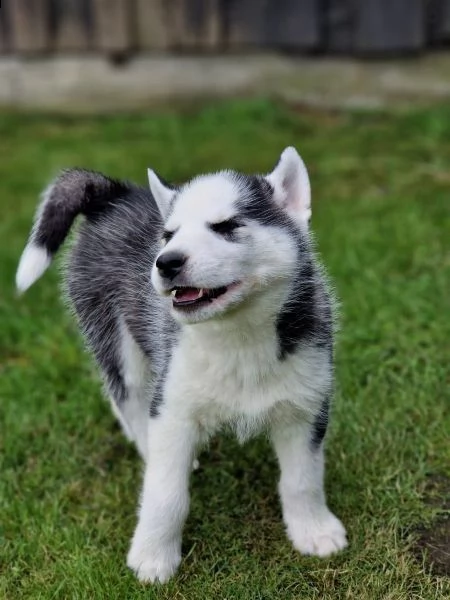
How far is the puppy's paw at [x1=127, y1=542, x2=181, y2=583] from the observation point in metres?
3.12

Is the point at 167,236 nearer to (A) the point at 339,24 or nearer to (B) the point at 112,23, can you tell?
(A) the point at 339,24

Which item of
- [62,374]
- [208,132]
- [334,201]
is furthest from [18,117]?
[62,374]

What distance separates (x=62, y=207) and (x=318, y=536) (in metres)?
1.57

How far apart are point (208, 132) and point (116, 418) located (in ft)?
15.4

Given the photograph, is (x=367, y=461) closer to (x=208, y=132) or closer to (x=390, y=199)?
(x=390, y=199)

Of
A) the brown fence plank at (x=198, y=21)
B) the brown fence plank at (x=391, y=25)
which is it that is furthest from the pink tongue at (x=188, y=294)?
the brown fence plank at (x=198, y=21)

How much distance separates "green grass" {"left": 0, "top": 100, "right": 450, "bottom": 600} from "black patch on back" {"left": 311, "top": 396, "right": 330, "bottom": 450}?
1.38 feet

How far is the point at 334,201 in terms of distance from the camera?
21.4ft

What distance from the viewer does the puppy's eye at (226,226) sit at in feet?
8.83

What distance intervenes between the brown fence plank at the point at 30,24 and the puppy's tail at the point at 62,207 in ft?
19.1

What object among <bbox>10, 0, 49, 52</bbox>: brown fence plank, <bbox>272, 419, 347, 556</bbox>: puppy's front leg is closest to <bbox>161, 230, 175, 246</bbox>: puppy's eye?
<bbox>272, 419, 347, 556</bbox>: puppy's front leg

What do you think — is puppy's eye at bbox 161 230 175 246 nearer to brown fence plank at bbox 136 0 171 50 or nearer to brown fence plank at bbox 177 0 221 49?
brown fence plank at bbox 177 0 221 49

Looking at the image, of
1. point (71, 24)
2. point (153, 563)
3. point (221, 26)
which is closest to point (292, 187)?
point (153, 563)

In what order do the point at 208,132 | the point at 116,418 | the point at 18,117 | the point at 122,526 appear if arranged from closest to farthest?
the point at 122,526 < the point at 116,418 < the point at 208,132 < the point at 18,117
